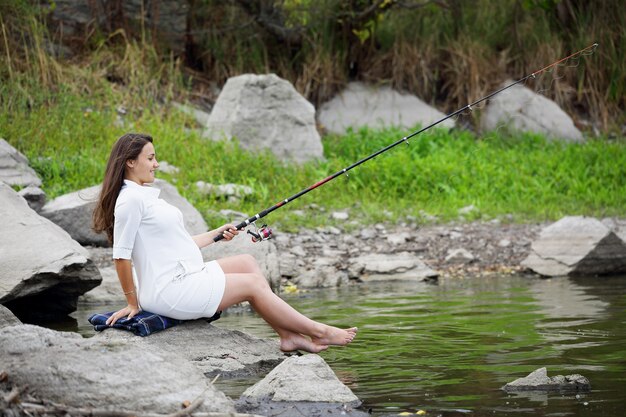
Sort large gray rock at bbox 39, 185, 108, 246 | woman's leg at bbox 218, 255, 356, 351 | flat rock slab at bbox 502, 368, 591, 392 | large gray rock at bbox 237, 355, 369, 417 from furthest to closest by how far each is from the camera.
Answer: large gray rock at bbox 39, 185, 108, 246 < woman's leg at bbox 218, 255, 356, 351 < flat rock slab at bbox 502, 368, 591, 392 < large gray rock at bbox 237, 355, 369, 417

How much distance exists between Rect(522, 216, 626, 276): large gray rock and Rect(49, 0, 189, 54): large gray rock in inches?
298

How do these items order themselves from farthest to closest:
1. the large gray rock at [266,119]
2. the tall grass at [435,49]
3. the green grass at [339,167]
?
the tall grass at [435,49]
the large gray rock at [266,119]
the green grass at [339,167]

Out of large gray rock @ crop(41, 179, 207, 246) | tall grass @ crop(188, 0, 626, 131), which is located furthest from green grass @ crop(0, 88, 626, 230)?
→ tall grass @ crop(188, 0, 626, 131)

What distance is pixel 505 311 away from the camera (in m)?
8.39

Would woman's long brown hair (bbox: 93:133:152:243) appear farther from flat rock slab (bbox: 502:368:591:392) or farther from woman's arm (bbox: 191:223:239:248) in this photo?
flat rock slab (bbox: 502:368:591:392)

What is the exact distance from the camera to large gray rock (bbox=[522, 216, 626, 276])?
10344 mm

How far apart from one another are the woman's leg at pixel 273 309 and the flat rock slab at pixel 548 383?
1.46 m

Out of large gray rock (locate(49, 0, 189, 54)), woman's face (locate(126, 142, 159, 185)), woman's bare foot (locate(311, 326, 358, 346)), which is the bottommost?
woman's bare foot (locate(311, 326, 358, 346))

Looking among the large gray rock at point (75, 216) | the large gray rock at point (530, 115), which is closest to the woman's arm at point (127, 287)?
the large gray rock at point (75, 216)

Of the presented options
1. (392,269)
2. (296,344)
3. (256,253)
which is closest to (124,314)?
(296,344)

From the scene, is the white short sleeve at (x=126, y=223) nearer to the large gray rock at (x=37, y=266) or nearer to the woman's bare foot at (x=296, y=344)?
the woman's bare foot at (x=296, y=344)

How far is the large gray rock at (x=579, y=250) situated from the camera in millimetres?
10344

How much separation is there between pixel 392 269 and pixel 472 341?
356 centimetres

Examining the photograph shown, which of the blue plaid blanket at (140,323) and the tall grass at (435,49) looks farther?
the tall grass at (435,49)
